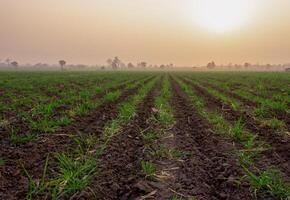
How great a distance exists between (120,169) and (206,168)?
149cm

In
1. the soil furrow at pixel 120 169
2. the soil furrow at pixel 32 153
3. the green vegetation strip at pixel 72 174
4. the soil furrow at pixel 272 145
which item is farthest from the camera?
the soil furrow at pixel 272 145

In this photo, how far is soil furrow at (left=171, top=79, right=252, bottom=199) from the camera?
3875mm

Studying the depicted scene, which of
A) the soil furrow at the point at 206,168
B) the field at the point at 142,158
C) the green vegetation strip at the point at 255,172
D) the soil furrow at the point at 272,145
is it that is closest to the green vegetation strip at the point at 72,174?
the field at the point at 142,158

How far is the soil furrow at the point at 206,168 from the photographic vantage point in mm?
3875

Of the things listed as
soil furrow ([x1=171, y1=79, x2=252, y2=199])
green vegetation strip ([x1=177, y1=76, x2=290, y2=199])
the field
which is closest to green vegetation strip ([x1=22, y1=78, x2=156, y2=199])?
the field

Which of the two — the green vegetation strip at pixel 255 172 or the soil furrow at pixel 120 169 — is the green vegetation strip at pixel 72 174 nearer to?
the soil furrow at pixel 120 169

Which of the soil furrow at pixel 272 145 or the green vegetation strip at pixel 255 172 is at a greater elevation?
the green vegetation strip at pixel 255 172

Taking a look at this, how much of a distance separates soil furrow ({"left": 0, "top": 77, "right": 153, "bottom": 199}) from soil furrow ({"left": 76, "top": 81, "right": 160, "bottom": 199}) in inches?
33.1

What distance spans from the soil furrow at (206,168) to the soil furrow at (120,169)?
0.71 meters

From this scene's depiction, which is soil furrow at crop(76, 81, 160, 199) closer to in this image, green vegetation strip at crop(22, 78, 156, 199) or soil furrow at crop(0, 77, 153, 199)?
green vegetation strip at crop(22, 78, 156, 199)

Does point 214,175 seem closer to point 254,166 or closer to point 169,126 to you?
point 254,166

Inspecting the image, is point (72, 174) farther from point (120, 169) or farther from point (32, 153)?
point (32, 153)

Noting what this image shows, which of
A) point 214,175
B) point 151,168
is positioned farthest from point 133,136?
point 214,175

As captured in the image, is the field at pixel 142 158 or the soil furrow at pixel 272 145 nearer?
the field at pixel 142 158
